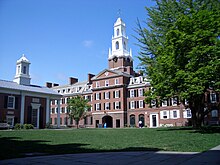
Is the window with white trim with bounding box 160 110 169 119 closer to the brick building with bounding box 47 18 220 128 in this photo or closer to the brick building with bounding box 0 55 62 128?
the brick building with bounding box 47 18 220 128

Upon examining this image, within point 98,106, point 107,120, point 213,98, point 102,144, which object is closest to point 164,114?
point 213,98

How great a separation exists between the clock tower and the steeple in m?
25.9

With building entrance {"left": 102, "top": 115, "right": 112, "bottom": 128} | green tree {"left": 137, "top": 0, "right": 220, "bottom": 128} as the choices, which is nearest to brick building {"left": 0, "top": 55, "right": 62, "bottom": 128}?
building entrance {"left": 102, "top": 115, "right": 112, "bottom": 128}

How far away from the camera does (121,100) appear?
5641 centimetres

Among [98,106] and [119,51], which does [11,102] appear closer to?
[98,106]

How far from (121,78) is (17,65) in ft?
75.0

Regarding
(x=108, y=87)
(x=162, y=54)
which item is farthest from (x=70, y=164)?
(x=108, y=87)

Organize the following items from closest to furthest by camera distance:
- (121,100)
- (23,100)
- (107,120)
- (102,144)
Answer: (102,144) → (23,100) → (121,100) → (107,120)

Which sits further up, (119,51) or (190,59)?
(119,51)

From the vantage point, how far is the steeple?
146 feet

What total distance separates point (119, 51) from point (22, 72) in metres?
29.5

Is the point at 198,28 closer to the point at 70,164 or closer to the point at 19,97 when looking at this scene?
the point at 70,164

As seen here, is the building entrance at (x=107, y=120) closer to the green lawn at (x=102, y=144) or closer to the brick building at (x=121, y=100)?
the brick building at (x=121, y=100)

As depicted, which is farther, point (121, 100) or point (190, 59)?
point (121, 100)
